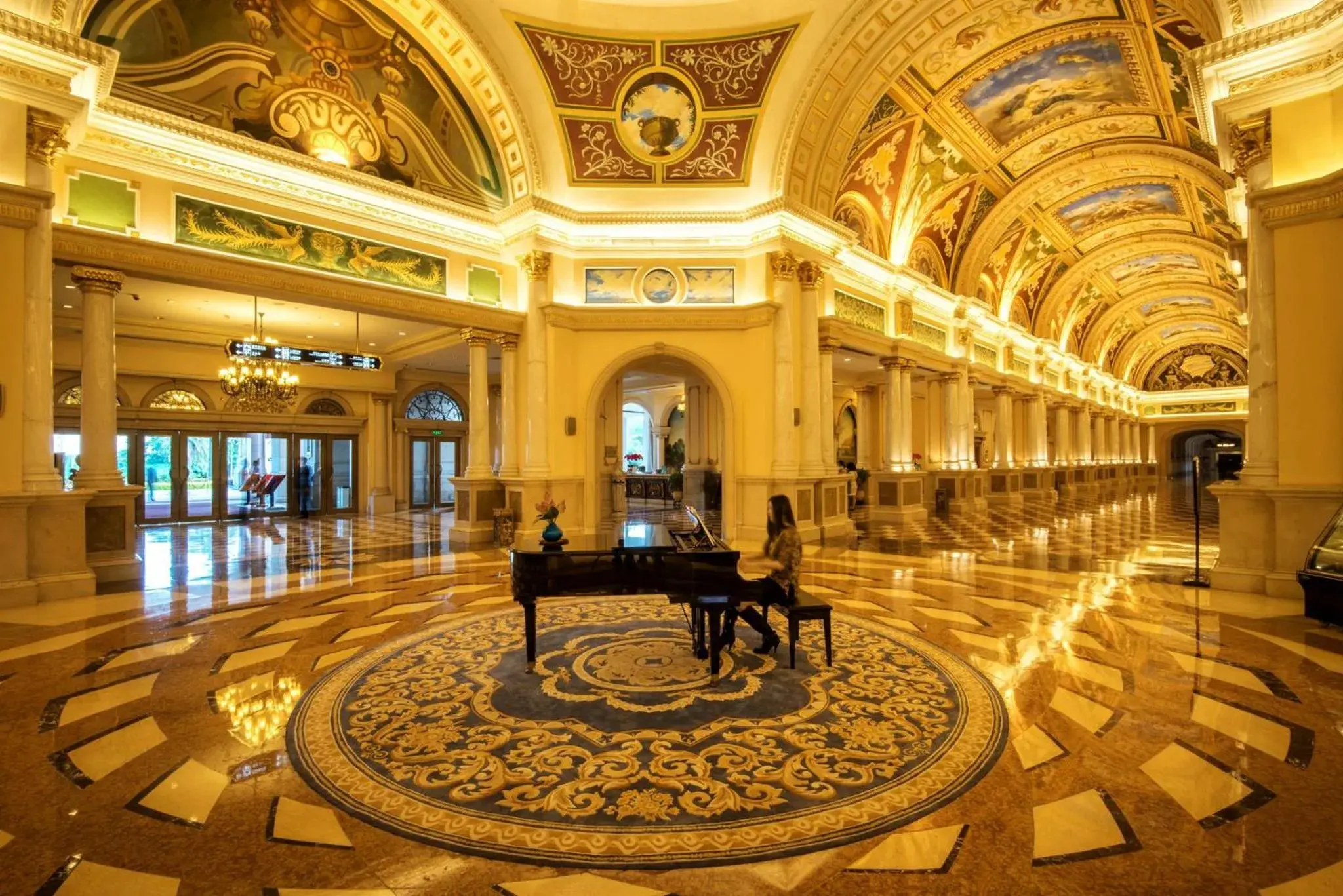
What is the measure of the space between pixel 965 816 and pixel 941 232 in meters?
14.9

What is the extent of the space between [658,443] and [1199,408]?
32254 millimetres

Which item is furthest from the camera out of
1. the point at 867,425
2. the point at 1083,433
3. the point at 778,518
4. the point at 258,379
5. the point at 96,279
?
the point at 1083,433

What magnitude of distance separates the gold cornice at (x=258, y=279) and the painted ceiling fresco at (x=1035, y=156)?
21.5ft

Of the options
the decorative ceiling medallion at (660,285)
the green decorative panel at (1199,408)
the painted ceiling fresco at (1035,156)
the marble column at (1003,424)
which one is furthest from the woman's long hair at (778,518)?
the green decorative panel at (1199,408)

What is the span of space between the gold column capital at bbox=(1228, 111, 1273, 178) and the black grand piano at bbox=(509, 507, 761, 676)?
23.0 ft

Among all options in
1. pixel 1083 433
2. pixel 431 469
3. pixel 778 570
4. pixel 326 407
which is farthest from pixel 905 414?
pixel 1083 433

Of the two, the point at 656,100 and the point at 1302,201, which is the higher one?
the point at 656,100

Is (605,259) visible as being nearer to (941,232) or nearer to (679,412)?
(941,232)

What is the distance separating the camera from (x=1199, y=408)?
114ft

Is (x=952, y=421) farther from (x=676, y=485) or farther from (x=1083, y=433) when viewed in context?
(x=1083, y=433)

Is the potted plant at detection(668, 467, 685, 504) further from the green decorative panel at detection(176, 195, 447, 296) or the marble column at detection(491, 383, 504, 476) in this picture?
the green decorative panel at detection(176, 195, 447, 296)

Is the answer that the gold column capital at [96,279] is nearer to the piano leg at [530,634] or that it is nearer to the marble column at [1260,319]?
the piano leg at [530,634]

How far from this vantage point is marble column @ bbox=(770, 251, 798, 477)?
9.99 metres

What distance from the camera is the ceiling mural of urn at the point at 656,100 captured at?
921 cm
